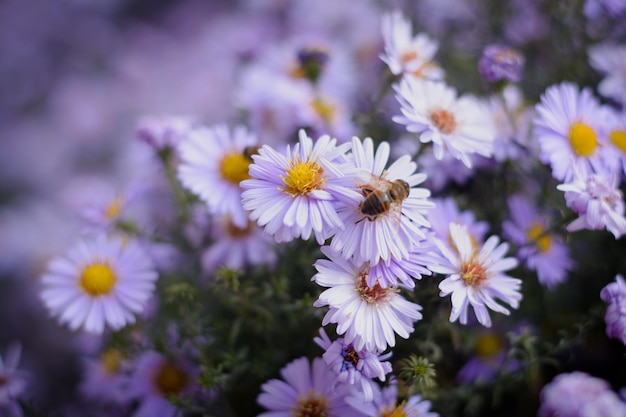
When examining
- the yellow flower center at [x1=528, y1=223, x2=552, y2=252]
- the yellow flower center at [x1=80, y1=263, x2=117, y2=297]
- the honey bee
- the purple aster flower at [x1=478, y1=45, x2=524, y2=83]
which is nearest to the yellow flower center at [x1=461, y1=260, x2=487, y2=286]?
the honey bee

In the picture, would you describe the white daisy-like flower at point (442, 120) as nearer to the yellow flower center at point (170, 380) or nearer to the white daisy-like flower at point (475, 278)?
the white daisy-like flower at point (475, 278)

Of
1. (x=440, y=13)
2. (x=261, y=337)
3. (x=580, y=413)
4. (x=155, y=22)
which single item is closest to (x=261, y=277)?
(x=261, y=337)

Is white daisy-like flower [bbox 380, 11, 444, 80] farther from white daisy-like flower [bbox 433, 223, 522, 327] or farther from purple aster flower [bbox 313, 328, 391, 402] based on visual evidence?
purple aster flower [bbox 313, 328, 391, 402]

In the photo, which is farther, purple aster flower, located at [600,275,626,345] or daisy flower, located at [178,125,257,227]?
daisy flower, located at [178,125,257,227]

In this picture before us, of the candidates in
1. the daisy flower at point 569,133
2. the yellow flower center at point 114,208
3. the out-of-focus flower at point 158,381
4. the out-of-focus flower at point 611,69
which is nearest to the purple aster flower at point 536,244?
the daisy flower at point 569,133

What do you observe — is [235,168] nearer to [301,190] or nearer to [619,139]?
[301,190]

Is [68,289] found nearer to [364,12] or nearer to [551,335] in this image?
[551,335]
